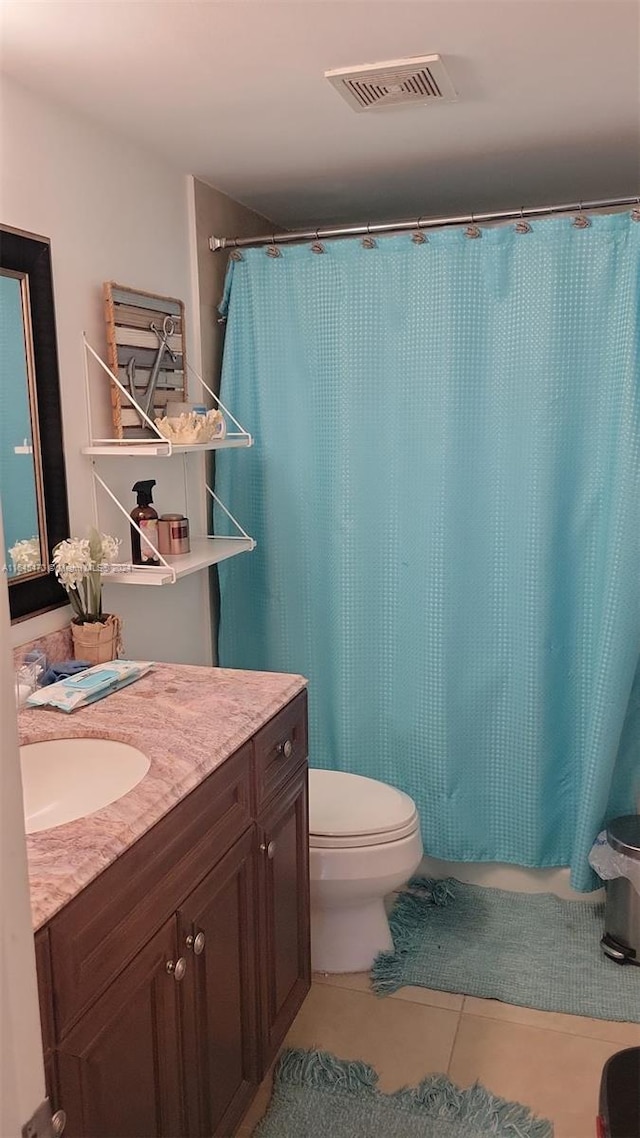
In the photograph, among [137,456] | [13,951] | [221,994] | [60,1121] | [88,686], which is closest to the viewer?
[13,951]

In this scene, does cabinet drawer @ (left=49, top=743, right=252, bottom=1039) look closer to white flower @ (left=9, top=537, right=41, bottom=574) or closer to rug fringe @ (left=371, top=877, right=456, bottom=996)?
white flower @ (left=9, top=537, right=41, bottom=574)

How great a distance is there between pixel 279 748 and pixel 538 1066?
91 cm

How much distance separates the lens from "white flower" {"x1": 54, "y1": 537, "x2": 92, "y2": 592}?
6.22ft

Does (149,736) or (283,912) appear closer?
(149,736)

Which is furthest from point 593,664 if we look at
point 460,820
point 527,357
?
point 527,357

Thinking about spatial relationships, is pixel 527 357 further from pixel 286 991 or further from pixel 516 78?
pixel 286 991

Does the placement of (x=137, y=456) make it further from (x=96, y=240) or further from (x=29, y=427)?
(x=96, y=240)

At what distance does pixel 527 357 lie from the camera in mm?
2340

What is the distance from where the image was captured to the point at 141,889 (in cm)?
128

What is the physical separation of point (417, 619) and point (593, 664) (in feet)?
1.61

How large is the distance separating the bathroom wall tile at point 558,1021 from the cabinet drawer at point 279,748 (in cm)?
78

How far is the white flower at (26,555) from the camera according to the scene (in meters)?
1.83

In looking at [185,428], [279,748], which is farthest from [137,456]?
[279,748]

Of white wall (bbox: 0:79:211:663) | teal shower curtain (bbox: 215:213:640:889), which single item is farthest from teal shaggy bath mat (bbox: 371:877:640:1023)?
white wall (bbox: 0:79:211:663)
